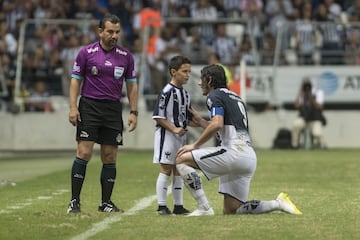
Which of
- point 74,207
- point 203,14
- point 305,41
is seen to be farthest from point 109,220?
point 203,14

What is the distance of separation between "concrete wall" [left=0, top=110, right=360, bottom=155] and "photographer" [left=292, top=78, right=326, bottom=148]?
1.08m

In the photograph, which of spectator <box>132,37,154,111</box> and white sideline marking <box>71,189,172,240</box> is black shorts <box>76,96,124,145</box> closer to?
white sideline marking <box>71,189,172,240</box>

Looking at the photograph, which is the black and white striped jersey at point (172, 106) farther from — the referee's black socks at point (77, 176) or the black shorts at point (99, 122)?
the referee's black socks at point (77, 176)

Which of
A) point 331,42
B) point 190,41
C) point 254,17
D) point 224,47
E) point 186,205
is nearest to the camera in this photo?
point 186,205

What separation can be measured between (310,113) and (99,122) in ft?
50.8

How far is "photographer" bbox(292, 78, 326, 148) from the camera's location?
26.8m

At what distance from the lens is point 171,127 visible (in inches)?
462

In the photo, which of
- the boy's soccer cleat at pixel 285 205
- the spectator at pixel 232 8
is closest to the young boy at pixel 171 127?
the boy's soccer cleat at pixel 285 205

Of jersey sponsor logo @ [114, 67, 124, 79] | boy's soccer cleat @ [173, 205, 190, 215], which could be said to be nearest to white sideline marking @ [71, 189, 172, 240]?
boy's soccer cleat @ [173, 205, 190, 215]

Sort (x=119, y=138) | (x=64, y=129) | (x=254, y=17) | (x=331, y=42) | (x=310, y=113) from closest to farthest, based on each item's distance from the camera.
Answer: (x=119, y=138), (x=310, y=113), (x=64, y=129), (x=331, y=42), (x=254, y=17)

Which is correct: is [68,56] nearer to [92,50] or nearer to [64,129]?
[64,129]

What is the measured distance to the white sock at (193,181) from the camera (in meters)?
11.1

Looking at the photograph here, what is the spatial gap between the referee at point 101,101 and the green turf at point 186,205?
0.47 meters

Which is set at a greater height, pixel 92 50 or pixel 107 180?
pixel 92 50
